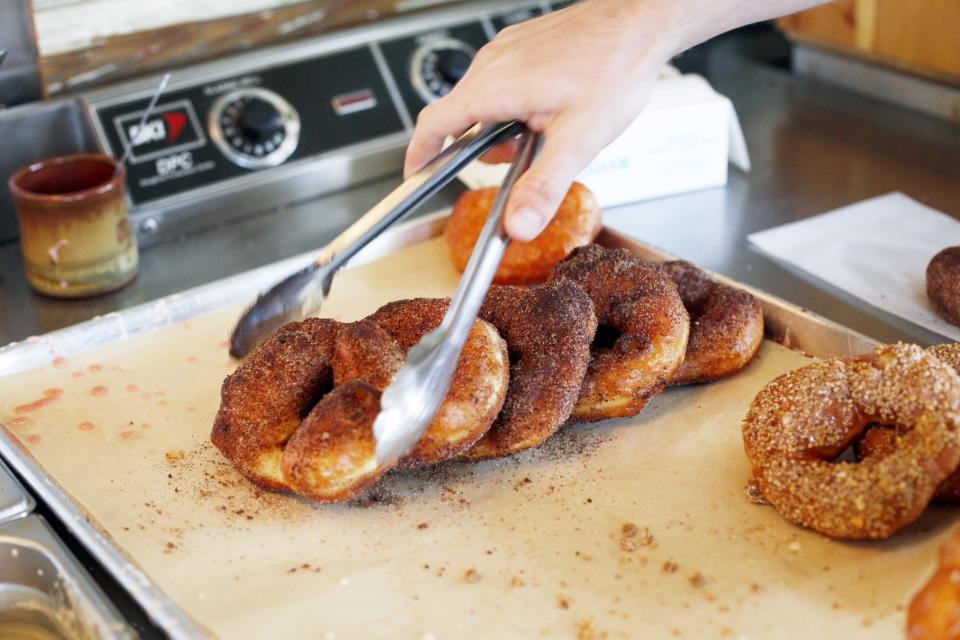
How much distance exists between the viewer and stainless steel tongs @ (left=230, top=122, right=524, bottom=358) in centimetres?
123

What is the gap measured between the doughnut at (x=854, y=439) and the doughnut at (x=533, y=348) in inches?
9.0

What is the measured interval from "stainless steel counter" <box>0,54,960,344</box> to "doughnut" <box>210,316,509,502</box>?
0.60 metres

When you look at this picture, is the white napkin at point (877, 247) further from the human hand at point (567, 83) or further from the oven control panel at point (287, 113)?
the oven control panel at point (287, 113)

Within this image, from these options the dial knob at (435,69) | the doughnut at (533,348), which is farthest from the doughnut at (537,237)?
the dial knob at (435,69)

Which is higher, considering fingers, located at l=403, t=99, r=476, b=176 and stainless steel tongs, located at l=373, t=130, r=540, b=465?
fingers, located at l=403, t=99, r=476, b=176

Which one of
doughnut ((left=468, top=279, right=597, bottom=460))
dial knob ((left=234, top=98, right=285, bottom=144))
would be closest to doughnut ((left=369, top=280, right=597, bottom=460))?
doughnut ((left=468, top=279, right=597, bottom=460))

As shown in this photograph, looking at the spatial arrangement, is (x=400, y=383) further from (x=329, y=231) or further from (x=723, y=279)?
(x=329, y=231)

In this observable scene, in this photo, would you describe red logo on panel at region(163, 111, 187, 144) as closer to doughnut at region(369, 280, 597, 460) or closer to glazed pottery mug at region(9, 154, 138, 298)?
glazed pottery mug at region(9, 154, 138, 298)

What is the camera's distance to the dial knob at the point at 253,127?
202 cm

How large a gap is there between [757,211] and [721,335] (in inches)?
25.3

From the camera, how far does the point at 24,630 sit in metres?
1.14

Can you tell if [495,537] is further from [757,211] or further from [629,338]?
[757,211]

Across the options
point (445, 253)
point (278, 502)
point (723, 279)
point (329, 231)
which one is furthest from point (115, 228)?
point (723, 279)

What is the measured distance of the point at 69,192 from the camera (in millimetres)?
1783
